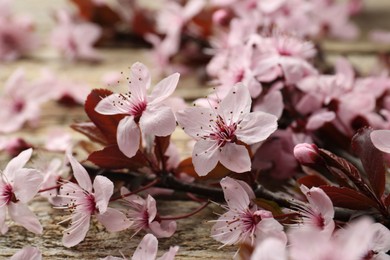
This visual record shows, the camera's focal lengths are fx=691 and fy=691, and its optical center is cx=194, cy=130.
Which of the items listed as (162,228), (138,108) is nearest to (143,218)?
(162,228)

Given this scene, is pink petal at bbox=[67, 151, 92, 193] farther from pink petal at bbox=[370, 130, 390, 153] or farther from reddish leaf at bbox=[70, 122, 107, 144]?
pink petal at bbox=[370, 130, 390, 153]

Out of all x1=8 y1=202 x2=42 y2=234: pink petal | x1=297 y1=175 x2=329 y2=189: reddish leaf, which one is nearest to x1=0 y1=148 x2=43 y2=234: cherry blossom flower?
x1=8 y1=202 x2=42 y2=234: pink petal

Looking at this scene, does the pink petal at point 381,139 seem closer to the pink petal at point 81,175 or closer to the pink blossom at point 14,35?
the pink petal at point 81,175

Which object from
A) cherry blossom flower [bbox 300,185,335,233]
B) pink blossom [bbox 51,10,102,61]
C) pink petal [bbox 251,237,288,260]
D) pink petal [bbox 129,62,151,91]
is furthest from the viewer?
pink blossom [bbox 51,10,102,61]

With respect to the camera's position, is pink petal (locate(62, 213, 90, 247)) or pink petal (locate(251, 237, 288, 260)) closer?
pink petal (locate(251, 237, 288, 260))

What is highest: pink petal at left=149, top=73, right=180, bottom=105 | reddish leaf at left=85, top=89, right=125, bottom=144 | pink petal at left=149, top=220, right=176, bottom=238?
pink petal at left=149, top=73, right=180, bottom=105

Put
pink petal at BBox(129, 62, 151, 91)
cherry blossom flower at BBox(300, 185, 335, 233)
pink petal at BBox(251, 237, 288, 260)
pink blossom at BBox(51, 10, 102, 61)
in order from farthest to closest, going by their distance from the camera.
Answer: pink blossom at BBox(51, 10, 102, 61), pink petal at BBox(129, 62, 151, 91), cherry blossom flower at BBox(300, 185, 335, 233), pink petal at BBox(251, 237, 288, 260)

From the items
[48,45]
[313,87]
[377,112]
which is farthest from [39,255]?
[48,45]
